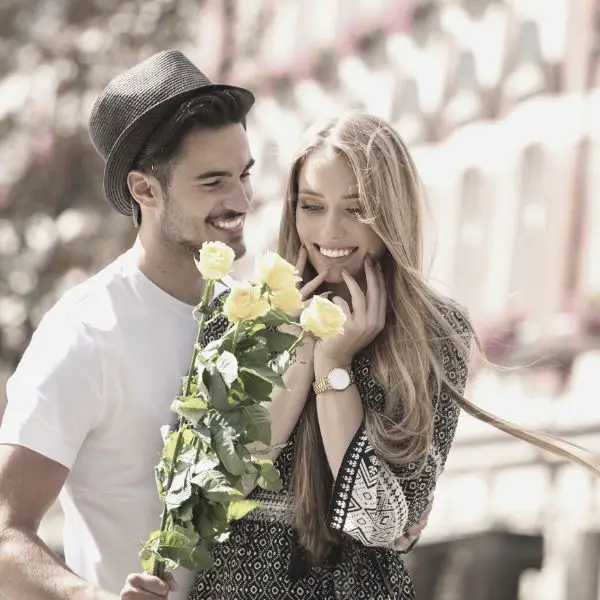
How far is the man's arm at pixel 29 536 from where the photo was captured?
341cm

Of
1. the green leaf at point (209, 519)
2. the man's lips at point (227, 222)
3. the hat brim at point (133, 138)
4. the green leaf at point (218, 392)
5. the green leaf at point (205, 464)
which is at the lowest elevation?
the green leaf at point (209, 519)

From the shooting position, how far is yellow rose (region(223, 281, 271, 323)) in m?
3.05

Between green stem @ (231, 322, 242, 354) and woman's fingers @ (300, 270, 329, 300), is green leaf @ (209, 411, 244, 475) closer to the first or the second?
green stem @ (231, 322, 242, 354)

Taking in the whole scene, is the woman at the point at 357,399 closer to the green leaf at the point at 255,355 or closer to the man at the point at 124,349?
the man at the point at 124,349

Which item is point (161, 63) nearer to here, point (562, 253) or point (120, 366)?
point (120, 366)

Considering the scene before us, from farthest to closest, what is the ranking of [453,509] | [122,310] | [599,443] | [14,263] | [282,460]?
[14,263] < [453,509] < [599,443] < [122,310] < [282,460]

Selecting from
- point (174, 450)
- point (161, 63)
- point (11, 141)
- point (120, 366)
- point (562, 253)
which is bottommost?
point (174, 450)

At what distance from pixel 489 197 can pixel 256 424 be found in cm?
488

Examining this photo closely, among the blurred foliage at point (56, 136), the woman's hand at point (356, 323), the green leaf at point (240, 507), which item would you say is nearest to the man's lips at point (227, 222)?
the woman's hand at point (356, 323)

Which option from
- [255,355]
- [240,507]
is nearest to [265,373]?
[255,355]

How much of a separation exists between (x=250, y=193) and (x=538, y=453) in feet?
12.6

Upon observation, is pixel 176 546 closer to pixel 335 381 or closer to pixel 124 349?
pixel 335 381

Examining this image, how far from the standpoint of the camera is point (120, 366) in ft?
12.3

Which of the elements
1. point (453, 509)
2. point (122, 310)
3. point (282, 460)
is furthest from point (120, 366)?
point (453, 509)
